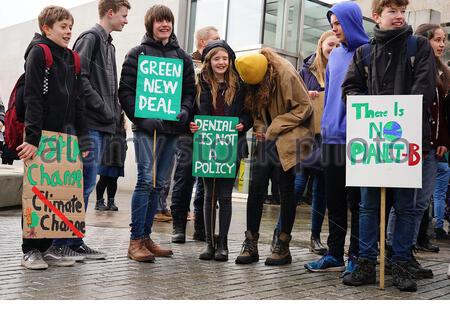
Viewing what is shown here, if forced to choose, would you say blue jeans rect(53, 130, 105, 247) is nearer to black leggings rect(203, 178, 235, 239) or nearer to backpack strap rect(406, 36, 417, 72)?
black leggings rect(203, 178, 235, 239)

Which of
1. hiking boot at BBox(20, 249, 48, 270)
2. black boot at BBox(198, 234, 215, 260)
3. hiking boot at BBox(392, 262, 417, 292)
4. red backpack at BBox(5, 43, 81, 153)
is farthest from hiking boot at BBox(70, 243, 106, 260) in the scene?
hiking boot at BBox(392, 262, 417, 292)

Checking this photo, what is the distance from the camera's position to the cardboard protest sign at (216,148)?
4.86 m

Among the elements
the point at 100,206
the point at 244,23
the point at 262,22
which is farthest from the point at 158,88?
the point at 244,23

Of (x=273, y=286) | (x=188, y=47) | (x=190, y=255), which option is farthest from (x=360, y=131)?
(x=188, y=47)

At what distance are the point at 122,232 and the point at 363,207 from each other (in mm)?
3118

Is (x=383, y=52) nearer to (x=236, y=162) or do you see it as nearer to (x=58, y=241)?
(x=236, y=162)

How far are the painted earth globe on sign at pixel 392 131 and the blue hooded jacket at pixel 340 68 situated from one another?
1.55 feet

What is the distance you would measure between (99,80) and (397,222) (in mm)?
2544

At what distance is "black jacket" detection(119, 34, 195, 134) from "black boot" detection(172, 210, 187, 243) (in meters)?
1.23

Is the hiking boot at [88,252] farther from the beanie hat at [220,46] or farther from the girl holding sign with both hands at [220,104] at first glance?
the beanie hat at [220,46]

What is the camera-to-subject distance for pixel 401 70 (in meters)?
3.91

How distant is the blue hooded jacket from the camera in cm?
430

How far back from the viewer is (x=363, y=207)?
405cm

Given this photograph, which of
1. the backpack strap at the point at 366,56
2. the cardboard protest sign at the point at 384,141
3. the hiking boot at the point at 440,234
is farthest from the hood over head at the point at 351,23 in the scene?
the hiking boot at the point at 440,234
